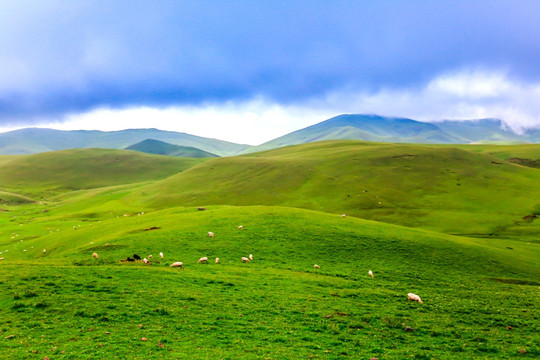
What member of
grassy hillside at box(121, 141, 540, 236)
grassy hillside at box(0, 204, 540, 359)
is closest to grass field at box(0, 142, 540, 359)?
grassy hillside at box(0, 204, 540, 359)

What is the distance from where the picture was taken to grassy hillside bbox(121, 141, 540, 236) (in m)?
86.2

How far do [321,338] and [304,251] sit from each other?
20.6 m

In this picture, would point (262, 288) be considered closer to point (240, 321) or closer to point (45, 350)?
point (240, 321)

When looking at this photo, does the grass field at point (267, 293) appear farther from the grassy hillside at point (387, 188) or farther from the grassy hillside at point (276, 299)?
the grassy hillside at point (387, 188)

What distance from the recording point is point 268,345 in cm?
1689

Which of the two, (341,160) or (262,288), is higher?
(341,160)

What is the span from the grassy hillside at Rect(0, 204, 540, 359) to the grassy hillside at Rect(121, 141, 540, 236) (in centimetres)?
4376

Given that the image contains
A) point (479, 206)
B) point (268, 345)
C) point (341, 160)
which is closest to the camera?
point (268, 345)

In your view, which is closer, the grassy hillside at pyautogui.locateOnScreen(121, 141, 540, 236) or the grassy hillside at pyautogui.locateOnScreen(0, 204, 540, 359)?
the grassy hillside at pyautogui.locateOnScreen(0, 204, 540, 359)

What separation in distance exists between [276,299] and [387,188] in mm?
93272

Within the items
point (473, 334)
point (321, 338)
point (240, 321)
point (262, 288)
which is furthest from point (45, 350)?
point (473, 334)

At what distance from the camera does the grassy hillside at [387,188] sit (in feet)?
283

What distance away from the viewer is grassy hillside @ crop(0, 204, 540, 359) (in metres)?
16.8

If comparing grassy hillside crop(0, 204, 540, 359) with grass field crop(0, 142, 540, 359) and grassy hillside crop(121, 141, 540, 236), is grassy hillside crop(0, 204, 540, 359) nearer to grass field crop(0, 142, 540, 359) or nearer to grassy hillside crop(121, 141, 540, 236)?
grass field crop(0, 142, 540, 359)
